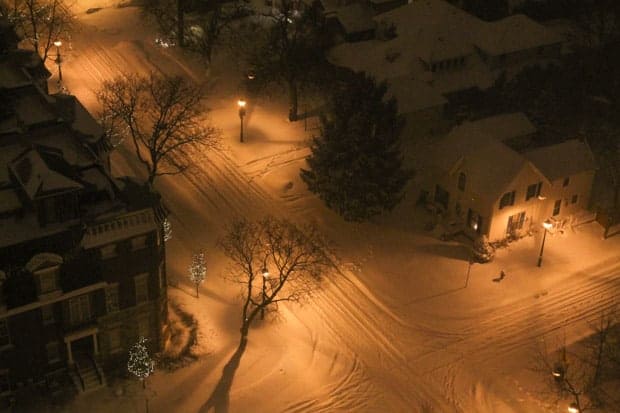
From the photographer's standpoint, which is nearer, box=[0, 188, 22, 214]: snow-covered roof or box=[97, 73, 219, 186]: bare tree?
box=[0, 188, 22, 214]: snow-covered roof

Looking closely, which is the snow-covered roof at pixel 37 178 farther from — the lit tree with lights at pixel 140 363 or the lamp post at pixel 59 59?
the lamp post at pixel 59 59

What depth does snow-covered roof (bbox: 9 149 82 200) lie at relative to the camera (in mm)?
40938

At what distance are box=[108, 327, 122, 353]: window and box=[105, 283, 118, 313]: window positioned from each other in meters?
1.49

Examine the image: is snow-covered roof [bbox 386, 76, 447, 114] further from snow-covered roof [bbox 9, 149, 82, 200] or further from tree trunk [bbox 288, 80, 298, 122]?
snow-covered roof [bbox 9, 149, 82, 200]

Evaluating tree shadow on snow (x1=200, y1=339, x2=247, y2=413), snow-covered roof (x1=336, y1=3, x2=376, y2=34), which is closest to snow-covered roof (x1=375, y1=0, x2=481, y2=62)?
snow-covered roof (x1=336, y1=3, x2=376, y2=34)

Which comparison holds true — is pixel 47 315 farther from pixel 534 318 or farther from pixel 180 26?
pixel 180 26

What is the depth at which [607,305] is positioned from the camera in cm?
5584

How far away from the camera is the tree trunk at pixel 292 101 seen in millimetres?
72875

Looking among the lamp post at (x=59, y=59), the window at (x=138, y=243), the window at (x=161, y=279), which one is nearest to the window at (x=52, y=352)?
the window at (x=161, y=279)

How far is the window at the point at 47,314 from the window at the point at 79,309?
0.98 m

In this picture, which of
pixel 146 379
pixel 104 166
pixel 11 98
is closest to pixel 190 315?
pixel 146 379

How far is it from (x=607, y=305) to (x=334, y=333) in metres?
18.4

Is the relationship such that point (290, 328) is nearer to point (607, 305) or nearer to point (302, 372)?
point (302, 372)

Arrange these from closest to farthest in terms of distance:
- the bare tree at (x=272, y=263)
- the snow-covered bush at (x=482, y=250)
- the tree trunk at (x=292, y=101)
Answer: the bare tree at (x=272, y=263)
the snow-covered bush at (x=482, y=250)
the tree trunk at (x=292, y=101)
